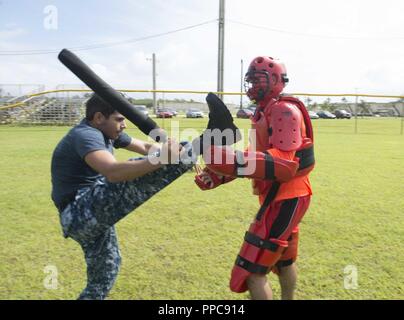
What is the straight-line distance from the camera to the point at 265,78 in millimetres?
2350

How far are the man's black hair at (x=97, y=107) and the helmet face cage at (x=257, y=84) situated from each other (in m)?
0.90

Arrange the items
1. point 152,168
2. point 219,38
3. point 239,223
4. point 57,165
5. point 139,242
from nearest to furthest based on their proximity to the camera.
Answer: point 152,168 < point 57,165 < point 139,242 < point 239,223 < point 219,38

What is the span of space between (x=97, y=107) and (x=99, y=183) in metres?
0.48

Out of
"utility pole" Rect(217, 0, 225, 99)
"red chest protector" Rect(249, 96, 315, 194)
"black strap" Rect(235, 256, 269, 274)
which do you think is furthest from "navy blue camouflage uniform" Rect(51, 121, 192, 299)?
"utility pole" Rect(217, 0, 225, 99)

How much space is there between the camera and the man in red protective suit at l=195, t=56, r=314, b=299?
202 centimetres

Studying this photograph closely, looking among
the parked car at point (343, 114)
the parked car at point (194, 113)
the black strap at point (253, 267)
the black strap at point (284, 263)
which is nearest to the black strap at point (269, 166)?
the black strap at point (253, 267)

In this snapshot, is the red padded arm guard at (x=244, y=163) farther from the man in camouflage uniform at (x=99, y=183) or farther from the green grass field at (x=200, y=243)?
the green grass field at (x=200, y=243)

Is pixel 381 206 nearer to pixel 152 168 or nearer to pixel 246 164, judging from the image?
pixel 246 164

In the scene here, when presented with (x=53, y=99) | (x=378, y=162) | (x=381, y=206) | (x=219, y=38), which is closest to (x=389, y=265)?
(x=381, y=206)

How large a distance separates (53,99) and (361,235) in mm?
20518

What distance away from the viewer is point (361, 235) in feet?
13.3

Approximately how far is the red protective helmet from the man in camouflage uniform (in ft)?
2.44

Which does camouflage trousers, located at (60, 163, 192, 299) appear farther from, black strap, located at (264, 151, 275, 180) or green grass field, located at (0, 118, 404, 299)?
green grass field, located at (0, 118, 404, 299)

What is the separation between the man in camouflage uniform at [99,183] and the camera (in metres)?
1.99
